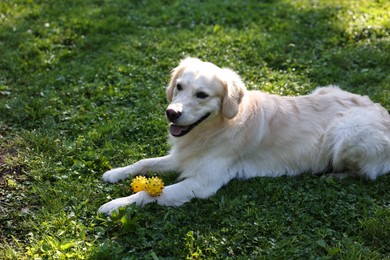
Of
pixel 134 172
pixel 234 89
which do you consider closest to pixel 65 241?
pixel 134 172

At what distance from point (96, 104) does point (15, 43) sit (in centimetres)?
219

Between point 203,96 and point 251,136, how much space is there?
0.66m

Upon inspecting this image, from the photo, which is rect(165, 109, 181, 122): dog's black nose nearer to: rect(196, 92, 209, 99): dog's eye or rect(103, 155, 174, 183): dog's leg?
rect(196, 92, 209, 99): dog's eye

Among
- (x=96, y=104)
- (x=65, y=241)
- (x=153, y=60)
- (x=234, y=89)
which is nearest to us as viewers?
(x=65, y=241)

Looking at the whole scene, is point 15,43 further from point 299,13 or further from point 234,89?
point 299,13

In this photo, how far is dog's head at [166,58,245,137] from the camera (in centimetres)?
415

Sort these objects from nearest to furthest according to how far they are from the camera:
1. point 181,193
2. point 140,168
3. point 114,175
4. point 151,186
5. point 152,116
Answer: point 151,186 → point 181,193 → point 114,175 → point 140,168 → point 152,116

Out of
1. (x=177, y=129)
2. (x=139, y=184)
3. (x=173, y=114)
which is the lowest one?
(x=139, y=184)

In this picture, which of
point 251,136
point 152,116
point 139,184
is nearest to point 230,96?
point 251,136

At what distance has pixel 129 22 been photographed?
807cm

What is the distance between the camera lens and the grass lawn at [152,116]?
12.0 feet

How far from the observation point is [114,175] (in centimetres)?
447

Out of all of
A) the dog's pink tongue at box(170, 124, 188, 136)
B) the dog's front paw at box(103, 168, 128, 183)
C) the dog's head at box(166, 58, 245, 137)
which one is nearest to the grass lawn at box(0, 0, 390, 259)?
the dog's front paw at box(103, 168, 128, 183)

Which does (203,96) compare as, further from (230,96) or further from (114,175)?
(114,175)
